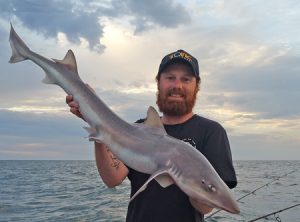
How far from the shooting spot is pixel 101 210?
54.6 ft

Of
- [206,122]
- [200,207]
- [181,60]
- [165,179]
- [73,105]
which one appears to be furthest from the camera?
[181,60]

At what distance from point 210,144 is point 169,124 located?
0.55m

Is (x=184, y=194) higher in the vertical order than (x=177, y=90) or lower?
lower

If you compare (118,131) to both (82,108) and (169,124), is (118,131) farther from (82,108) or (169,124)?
(169,124)

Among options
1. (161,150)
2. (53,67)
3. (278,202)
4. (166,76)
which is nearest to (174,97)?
(166,76)

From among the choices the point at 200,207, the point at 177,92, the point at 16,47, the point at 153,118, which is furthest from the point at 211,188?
the point at 16,47

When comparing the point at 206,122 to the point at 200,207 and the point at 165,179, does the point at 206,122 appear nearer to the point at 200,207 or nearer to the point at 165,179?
the point at 200,207

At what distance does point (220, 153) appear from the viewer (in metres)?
3.74

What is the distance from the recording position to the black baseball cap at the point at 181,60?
162 inches

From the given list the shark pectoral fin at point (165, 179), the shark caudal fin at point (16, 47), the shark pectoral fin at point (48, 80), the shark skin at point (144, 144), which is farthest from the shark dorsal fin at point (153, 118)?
the shark caudal fin at point (16, 47)

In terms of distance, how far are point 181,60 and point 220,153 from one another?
1.09m

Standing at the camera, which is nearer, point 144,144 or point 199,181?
point 199,181

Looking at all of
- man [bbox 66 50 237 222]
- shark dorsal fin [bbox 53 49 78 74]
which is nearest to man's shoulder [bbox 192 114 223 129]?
man [bbox 66 50 237 222]

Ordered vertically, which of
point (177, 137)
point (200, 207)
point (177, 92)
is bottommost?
point (200, 207)
